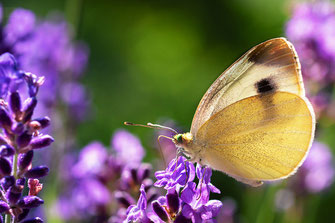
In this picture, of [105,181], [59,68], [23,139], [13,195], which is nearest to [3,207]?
[13,195]

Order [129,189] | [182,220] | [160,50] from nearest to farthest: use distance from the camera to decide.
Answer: [182,220]
[129,189]
[160,50]

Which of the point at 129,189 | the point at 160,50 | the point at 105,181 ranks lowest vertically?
the point at 160,50

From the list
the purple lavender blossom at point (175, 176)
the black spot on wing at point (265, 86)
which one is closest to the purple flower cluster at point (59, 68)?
the black spot on wing at point (265, 86)

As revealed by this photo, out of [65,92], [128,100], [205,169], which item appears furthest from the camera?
[128,100]

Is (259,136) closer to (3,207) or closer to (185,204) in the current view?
(185,204)

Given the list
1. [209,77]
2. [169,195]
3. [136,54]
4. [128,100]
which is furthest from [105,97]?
[169,195]

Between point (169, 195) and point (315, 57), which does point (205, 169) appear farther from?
point (315, 57)
